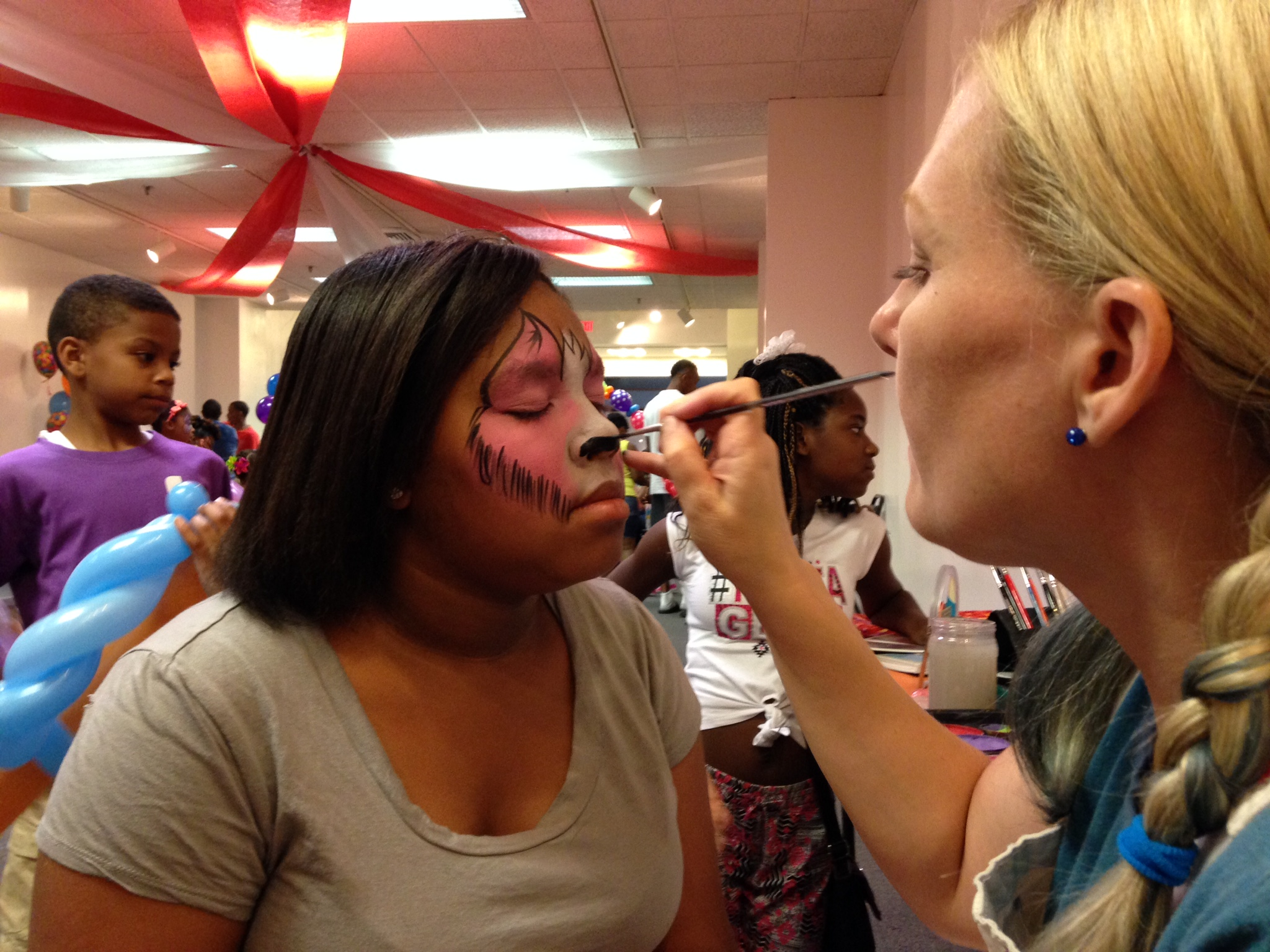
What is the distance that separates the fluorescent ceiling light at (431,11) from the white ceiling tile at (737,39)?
764mm

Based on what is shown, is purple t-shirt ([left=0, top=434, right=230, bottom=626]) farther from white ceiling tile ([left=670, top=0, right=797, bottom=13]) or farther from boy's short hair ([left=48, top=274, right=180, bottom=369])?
white ceiling tile ([left=670, top=0, right=797, bottom=13])

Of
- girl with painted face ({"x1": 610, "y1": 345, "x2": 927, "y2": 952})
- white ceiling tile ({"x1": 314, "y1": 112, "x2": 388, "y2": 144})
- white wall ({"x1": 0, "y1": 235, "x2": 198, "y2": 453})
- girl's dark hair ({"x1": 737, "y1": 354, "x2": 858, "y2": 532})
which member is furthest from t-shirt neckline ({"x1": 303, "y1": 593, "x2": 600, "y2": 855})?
white wall ({"x1": 0, "y1": 235, "x2": 198, "y2": 453})

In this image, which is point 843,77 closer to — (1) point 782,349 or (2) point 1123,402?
(1) point 782,349

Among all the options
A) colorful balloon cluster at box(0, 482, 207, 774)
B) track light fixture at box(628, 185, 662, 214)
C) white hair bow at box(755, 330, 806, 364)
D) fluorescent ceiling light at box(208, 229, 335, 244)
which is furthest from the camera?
fluorescent ceiling light at box(208, 229, 335, 244)

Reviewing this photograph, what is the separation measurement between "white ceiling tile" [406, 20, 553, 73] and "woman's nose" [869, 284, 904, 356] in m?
3.91

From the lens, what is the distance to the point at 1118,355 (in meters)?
0.63

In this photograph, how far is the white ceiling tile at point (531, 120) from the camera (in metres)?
5.32

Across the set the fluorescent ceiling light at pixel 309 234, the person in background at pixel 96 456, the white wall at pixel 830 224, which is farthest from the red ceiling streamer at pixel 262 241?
the fluorescent ceiling light at pixel 309 234

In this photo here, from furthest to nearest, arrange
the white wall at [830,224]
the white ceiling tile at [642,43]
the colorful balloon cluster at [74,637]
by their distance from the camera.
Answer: the white wall at [830,224] → the white ceiling tile at [642,43] → the colorful balloon cluster at [74,637]

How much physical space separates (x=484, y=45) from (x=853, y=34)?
1731mm

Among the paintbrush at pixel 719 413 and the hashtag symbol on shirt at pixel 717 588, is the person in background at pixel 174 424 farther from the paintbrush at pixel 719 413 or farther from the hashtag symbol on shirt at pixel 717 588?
the paintbrush at pixel 719 413

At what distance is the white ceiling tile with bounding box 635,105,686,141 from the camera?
5293 millimetres

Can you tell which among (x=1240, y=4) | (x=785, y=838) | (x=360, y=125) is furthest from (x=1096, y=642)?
(x=360, y=125)

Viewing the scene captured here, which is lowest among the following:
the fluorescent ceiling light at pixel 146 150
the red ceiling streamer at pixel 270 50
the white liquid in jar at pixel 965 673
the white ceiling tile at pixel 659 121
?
the white liquid in jar at pixel 965 673
